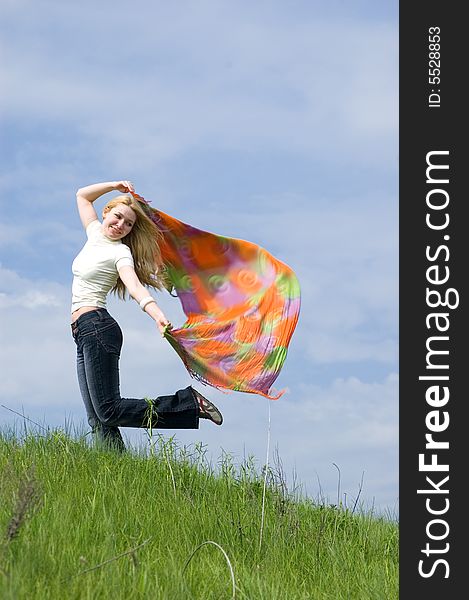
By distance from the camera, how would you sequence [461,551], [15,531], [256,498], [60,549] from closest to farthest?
[15,531]
[60,549]
[461,551]
[256,498]

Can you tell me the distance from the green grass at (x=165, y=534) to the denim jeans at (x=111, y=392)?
0.75 ft

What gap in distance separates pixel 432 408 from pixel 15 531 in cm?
246

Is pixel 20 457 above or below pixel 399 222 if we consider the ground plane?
below

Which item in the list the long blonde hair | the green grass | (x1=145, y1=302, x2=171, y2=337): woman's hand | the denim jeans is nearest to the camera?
the green grass

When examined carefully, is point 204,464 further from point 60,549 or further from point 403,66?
point 403,66

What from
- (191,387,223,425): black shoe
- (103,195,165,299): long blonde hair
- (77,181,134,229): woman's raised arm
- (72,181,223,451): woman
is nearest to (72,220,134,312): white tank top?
(72,181,223,451): woman

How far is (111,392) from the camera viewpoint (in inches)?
275

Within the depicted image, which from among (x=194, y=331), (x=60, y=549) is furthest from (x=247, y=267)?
(x=60, y=549)

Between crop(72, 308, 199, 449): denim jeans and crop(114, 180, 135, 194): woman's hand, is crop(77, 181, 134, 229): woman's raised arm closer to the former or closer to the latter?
crop(114, 180, 135, 194): woman's hand

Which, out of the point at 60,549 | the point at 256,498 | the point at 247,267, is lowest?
the point at 60,549

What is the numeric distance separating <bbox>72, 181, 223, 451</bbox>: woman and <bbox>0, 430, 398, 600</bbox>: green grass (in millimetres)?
250

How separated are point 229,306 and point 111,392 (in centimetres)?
115

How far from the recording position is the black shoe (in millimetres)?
7082

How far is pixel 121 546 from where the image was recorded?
17.4 ft
